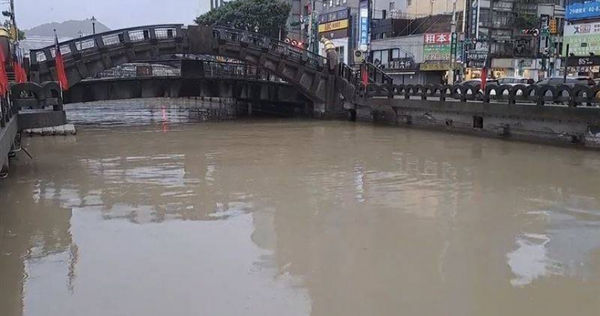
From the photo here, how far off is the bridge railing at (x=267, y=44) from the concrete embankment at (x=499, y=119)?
393 centimetres

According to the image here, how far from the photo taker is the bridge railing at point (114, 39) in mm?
25922

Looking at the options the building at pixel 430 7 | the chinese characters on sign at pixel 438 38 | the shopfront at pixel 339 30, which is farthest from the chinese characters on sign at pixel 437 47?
the shopfront at pixel 339 30

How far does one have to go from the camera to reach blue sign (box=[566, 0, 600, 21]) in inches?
1580

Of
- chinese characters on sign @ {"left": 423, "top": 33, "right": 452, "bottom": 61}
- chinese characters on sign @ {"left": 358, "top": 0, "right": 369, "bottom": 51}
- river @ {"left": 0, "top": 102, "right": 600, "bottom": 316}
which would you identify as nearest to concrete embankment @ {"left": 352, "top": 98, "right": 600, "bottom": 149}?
Result: river @ {"left": 0, "top": 102, "right": 600, "bottom": 316}

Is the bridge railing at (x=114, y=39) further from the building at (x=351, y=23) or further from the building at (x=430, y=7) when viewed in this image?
the building at (x=430, y=7)

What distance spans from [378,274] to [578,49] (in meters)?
40.9

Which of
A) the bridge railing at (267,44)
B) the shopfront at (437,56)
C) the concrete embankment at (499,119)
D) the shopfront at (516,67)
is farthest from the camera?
the shopfront at (437,56)

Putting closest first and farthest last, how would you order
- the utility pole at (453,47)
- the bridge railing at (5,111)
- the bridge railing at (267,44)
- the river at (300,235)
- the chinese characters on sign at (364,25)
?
the river at (300,235) → the bridge railing at (5,111) → the bridge railing at (267,44) → the utility pole at (453,47) → the chinese characters on sign at (364,25)

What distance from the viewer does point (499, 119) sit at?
22.4m

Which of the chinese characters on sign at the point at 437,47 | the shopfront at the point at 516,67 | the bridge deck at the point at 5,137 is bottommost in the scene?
the bridge deck at the point at 5,137

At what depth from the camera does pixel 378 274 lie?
6738mm

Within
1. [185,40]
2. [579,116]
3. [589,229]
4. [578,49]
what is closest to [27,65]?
[185,40]

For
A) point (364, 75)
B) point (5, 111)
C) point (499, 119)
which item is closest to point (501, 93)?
point (499, 119)

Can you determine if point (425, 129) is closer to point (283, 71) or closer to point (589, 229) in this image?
point (283, 71)
